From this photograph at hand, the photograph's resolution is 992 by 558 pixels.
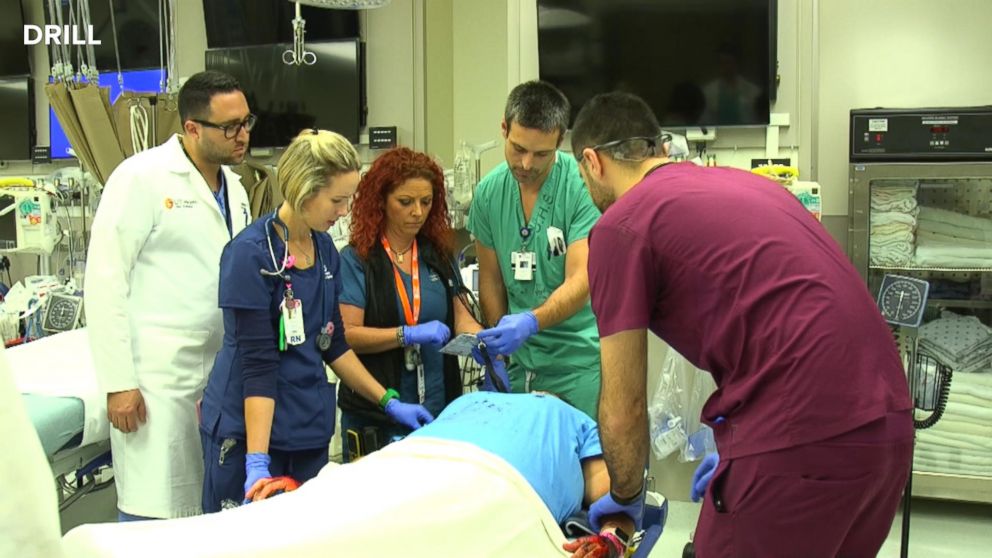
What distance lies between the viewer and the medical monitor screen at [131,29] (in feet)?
18.9

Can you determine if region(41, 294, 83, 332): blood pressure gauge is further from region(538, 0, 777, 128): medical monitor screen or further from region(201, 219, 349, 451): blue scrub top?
region(538, 0, 777, 128): medical monitor screen

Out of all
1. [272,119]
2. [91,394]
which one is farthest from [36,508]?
[272,119]

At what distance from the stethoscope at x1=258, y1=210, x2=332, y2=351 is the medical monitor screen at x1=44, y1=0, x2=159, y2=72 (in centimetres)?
416

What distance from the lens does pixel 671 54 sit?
162 inches

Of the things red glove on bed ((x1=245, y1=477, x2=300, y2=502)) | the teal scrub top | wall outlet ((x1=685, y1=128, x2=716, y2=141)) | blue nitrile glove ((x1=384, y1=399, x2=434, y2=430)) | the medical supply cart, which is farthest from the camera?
wall outlet ((x1=685, y1=128, x2=716, y2=141))

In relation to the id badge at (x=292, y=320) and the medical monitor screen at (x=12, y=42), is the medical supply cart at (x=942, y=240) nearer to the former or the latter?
the id badge at (x=292, y=320)

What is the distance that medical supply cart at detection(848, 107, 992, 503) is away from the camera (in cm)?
367

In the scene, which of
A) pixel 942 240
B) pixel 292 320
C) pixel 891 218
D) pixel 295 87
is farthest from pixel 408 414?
pixel 295 87

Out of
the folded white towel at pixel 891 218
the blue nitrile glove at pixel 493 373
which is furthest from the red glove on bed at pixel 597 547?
the folded white towel at pixel 891 218

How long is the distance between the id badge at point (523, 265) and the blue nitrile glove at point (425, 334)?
0.30 m

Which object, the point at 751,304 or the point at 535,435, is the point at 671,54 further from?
the point at 751,304

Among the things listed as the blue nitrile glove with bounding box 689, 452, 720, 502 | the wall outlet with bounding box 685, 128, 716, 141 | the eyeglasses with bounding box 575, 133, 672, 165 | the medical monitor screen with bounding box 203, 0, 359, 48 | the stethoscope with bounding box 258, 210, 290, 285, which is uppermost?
the medical monitor screen with bounding box 203, 0, 359, 48

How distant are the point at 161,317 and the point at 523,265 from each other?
1.02 metres

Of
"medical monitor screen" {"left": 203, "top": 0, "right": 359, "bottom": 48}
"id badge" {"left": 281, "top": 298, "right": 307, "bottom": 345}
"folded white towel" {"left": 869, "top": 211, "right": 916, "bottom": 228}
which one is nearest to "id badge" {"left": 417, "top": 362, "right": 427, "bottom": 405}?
"id badge" {"left": 281, "top": 298, "right": 307, "bottom": 345}
